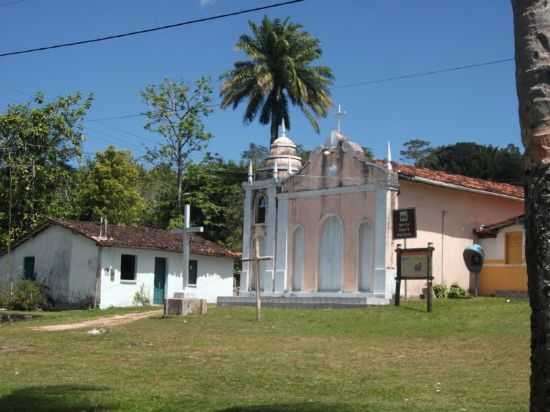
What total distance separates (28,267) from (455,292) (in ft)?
69.2

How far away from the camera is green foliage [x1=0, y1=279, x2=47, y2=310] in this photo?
1439 inches

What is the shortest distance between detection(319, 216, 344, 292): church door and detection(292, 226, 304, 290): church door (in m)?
0.88

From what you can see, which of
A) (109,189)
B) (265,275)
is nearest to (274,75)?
(109,189)

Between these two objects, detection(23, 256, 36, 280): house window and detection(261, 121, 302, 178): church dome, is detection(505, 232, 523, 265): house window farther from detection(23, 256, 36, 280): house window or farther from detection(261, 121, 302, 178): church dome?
detection(23, 256, 36, 280): house window

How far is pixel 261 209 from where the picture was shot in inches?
1345

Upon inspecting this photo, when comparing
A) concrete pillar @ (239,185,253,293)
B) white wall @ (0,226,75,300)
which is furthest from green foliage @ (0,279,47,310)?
concrete pillar @ (239,185,253,293)

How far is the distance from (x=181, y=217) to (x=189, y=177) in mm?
3098

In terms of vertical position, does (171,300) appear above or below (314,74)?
below

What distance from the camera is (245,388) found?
1203cm

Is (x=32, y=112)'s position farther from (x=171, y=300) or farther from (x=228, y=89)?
(x=171, y=300)

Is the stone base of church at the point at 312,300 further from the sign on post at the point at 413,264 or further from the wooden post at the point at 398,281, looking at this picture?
the sign on post at the point at 413,264

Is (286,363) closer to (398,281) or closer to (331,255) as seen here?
(398,281)

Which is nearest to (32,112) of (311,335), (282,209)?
(282,209)

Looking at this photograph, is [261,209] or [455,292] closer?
[455,292]
